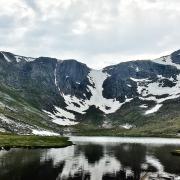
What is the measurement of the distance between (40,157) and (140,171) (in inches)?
1220

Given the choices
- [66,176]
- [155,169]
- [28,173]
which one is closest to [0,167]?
[28,173]

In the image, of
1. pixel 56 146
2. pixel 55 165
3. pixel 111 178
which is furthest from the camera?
pixel 56 146

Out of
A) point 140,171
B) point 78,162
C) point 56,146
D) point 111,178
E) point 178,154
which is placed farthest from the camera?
point 56,146

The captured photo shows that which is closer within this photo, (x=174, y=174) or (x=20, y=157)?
(x=174, y=174)

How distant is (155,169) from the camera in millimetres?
78500

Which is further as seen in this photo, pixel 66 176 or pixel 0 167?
pixel 0 167

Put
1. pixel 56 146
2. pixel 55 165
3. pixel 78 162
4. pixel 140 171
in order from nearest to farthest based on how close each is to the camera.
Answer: pixel 140 171 → pixel 55 165 → pixel 78 162 → pixel 56 146

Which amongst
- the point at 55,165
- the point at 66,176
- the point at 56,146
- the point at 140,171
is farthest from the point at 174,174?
the point at 56,146

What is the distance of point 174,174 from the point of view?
7150 centimetres

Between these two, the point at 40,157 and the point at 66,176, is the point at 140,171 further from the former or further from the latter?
the point at 40,157

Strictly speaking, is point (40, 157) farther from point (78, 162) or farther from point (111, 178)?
point (111, 178)

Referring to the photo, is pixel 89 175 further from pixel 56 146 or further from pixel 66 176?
pixel 56 146

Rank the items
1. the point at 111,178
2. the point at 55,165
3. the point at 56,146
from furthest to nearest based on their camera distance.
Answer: the point at 56,146 < the point at 55,165 < the point at 111,178

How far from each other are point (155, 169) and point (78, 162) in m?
21.3
